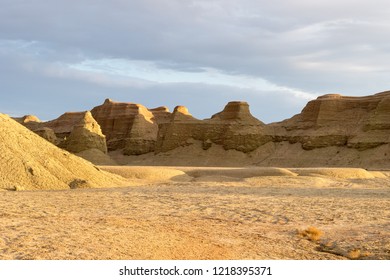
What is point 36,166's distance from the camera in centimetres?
2139

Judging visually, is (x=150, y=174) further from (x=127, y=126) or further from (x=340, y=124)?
(x=127, y=126)

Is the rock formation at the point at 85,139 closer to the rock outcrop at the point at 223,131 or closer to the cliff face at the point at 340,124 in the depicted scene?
the rock outcrop at the point at 223,131

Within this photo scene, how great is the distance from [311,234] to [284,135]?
5270cm

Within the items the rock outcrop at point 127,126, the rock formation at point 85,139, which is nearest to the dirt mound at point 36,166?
the rock formation at point 85,139

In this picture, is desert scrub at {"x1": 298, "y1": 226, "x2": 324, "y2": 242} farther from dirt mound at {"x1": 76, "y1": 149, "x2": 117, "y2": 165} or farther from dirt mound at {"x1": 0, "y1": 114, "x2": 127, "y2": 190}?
dirt mound at {"x1": 76, "y1": 149, "x2": 117, "y2": 165}

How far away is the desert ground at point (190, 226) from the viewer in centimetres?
825

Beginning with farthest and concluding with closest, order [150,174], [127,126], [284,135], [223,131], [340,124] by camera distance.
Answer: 1. [127,126]
2. [223,131]
3. [284,135]
4. [340,124]
5. [150,174]

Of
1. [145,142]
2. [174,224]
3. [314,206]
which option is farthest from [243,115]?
[174,224]

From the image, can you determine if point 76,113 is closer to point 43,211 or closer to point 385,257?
point 43,211

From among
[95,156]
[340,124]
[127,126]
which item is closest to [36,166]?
[95,156]

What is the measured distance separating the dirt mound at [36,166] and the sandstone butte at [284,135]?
2485 centimetres

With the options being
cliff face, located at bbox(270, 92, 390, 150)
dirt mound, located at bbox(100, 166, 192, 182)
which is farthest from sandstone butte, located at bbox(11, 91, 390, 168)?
dirt mound, located at bbox(100, 166, 192, 182)

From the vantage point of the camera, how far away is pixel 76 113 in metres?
84.1
